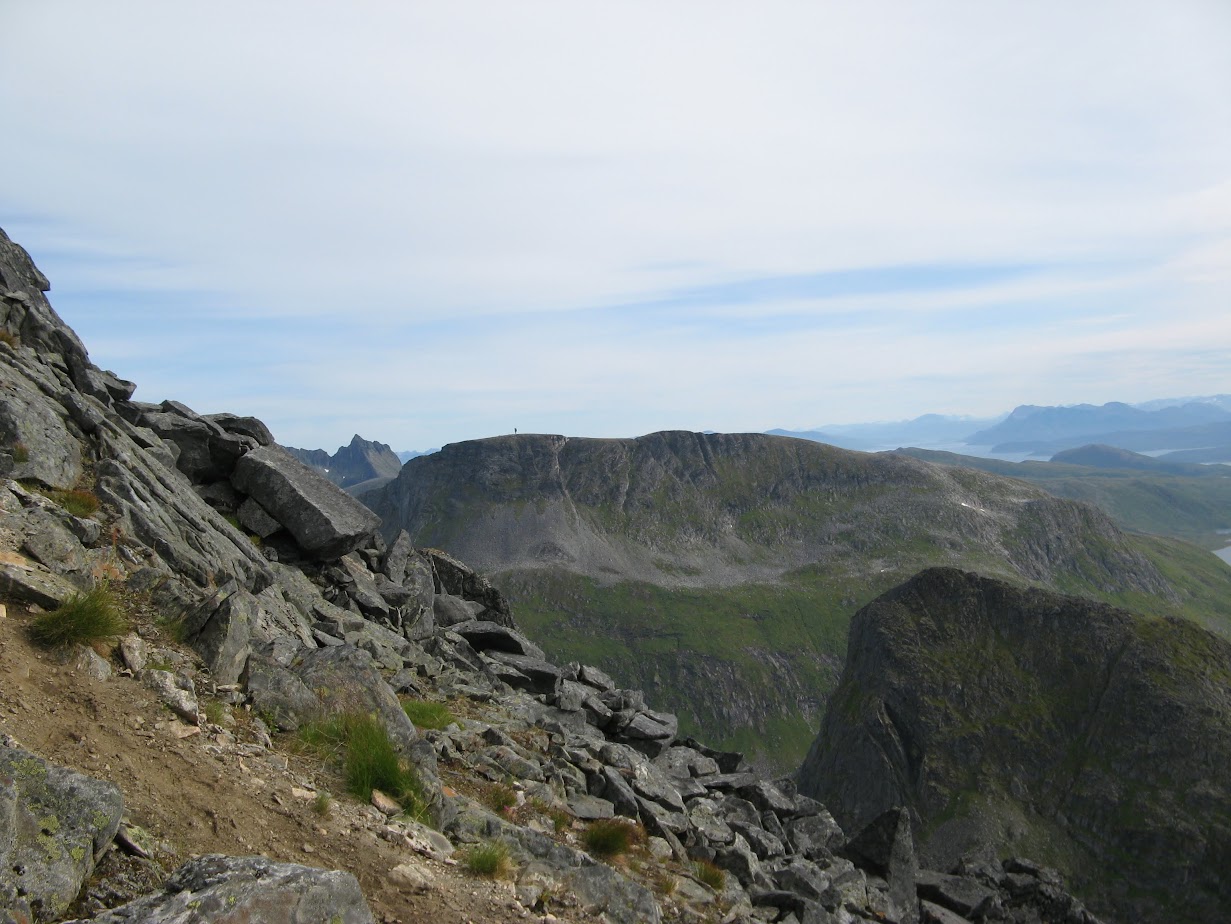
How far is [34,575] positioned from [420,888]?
9.25 metres

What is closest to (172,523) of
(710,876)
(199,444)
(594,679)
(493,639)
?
(199,444)

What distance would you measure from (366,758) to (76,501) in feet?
34.1

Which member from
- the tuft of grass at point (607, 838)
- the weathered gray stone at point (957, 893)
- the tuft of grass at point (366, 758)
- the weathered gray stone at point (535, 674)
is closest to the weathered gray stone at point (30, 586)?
the tuft of grass at point (366, 758)

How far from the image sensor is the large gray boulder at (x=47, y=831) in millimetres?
8586

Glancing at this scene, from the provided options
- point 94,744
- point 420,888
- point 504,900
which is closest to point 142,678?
point 94,744

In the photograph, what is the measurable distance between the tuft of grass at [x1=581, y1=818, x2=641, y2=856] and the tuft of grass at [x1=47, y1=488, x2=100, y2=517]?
14146mm

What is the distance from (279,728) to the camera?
50.3 ft

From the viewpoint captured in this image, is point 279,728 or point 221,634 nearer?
point 279,728

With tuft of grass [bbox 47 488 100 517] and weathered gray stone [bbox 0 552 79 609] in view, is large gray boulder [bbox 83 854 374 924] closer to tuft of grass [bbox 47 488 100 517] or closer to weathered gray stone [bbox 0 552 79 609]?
weathered gray stone [bbox 0 552 79 609]

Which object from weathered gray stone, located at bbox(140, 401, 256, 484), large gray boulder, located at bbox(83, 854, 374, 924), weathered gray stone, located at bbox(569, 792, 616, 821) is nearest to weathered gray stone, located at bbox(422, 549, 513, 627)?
weathered gray stone, located at bbox(140, 401, 256, 484)

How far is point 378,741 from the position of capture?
15.1 meters

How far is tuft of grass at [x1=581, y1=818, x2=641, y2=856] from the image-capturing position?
18.3 metres

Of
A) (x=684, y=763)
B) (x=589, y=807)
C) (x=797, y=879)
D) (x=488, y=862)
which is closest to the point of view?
(x=488, y=862)

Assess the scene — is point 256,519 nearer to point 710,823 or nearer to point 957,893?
point 710,823
